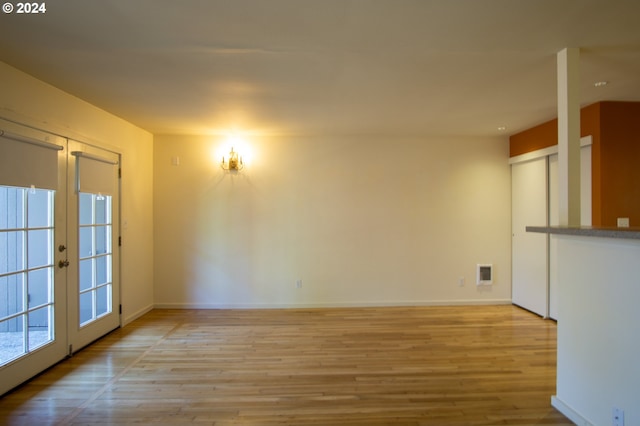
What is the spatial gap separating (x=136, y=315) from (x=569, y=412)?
15.8 ft

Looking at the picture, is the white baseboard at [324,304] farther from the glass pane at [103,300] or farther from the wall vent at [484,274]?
the glass pane at [103,300]

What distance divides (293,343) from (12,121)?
326cm

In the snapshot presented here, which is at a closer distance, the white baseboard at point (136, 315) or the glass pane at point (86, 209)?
the glass pane at point (86, 209)

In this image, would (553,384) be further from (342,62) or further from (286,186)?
(286,186)

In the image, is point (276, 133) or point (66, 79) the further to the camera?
point (276, 133)

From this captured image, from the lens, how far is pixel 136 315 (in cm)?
432

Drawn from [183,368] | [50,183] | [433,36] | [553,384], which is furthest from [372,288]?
[50,183]

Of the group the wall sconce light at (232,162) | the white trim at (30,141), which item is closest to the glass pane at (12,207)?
the white trim at (30,141)

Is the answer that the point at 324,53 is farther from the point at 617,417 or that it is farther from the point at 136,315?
the point at 136,315

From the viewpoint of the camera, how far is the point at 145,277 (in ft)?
15.0

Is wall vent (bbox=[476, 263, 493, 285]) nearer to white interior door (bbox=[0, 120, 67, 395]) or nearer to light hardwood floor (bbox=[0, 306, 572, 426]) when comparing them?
light hardwood floor (bbox=[0, 306, 572, 426])

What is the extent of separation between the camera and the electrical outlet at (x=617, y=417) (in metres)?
1.83

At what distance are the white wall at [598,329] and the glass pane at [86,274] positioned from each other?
4.46 m

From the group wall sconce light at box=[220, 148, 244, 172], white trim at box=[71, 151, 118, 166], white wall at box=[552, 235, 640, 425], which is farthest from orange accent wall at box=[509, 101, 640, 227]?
white trim at box=[71, 151, 118, 166]
